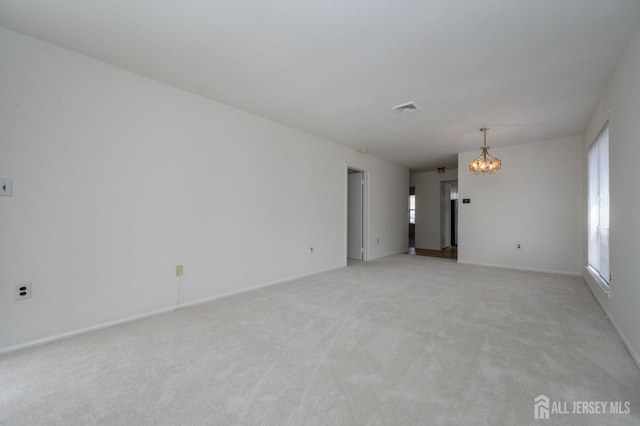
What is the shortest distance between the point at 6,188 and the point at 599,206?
21.0ft

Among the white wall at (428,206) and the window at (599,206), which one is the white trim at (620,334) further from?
the white wall at (428,206)

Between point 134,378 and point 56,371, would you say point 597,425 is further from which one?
point 56,371

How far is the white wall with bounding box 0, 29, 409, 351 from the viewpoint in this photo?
223cm

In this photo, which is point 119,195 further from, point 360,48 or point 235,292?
point 360,48

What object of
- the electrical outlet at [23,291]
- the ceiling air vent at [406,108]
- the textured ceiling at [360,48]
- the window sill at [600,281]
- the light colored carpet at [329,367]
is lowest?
the light colored carpet at [329,367]

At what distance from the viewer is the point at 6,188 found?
2154 mm

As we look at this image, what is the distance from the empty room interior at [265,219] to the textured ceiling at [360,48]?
0.07 ft

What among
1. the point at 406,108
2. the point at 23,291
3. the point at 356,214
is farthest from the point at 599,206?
the point at 23,291

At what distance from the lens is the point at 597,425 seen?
1.44 metres

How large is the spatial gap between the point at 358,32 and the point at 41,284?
3338mm

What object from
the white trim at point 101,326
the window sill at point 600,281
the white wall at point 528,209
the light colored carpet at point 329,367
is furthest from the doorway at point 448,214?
the white trim at point 101,326

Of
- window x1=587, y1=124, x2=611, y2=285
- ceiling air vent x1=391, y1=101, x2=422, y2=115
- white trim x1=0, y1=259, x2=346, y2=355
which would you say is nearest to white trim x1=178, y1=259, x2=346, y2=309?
white trim x1=0, y1=259, x2=346, y2=355

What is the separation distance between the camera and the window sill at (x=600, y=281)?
2950 mm

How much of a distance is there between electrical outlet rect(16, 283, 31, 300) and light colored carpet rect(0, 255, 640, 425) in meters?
0.43
